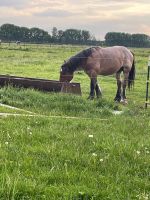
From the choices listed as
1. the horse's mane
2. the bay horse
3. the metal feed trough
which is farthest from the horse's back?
the metal feed trough

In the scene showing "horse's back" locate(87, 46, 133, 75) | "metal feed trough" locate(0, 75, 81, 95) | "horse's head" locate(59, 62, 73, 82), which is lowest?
"metal feed trough" locate(0, 75, 81, 95)

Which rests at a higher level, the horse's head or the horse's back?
the horse's back

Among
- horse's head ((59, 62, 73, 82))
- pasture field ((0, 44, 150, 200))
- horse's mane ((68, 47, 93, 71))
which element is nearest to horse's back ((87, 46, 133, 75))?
horse's mane ((68, 47, 93, 71))

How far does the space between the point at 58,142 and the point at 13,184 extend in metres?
2.46

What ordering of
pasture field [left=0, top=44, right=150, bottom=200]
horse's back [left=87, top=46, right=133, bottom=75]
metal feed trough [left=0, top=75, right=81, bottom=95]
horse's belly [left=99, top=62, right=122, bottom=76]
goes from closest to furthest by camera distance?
pasture field [left=0, top=44, right=150, bottom=200] → metal feed trough [left=0, top=75, right=81, bottom=95] → horse's back [left=87, top=46, right=133, bottom=75] → horse's belly [left=99, top=62, right=122, bottom=76]

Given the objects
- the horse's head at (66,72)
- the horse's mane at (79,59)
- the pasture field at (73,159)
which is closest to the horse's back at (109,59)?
the horse's mane at (79,59)

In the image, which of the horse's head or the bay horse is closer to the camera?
the bay horse

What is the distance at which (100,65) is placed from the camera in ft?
56.0

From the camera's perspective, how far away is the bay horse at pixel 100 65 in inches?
654

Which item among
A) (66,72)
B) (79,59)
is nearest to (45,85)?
(66,72)

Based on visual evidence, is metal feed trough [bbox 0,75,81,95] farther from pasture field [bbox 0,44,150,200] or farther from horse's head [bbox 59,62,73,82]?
pasture field [bbox 0,44,150,200]

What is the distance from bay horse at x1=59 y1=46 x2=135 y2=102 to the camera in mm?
16609

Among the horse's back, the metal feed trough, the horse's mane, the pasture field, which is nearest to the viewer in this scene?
the pasture field

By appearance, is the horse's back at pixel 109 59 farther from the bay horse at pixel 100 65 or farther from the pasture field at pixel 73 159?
the pasture field at pixel 73 159
